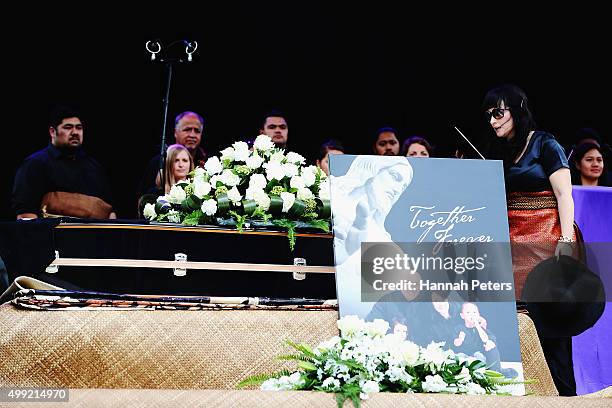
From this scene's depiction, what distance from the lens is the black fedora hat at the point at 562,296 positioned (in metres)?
3.07

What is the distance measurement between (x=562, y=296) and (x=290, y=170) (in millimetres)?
1064

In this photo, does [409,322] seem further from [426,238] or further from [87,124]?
[87,124]

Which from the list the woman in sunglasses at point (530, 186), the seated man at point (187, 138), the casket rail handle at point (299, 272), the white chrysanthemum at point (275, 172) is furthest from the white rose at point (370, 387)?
the seated man at point (187, 138)

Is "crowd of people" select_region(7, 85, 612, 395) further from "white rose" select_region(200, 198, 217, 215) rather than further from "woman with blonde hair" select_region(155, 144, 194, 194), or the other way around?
"white rose" select_region(200, 198, 217, 215)

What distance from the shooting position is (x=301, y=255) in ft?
8.64

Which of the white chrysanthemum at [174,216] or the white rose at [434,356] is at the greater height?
the white chrysanthemum at [174,216]

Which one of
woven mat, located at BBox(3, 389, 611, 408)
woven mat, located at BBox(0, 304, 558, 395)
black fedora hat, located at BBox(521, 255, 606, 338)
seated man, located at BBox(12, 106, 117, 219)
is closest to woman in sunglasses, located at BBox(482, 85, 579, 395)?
black fedora hat, located at BBox(521, 255, 606, 338)

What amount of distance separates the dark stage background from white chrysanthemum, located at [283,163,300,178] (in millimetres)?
3445

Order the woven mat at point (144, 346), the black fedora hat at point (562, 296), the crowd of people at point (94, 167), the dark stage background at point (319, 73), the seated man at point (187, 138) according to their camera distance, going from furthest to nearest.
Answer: the dark stage background at point (319, 73) < the seated man at point (187, 138) < the crowd of people at point (94, 167) < the black fedora hat at point (562, 296) < the woven mat at point (144, 346)

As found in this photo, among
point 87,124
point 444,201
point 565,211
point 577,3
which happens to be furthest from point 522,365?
point 577,3

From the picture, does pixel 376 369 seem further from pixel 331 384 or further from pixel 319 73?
pixel 319 73

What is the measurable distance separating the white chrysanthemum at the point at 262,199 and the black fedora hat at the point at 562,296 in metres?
1.04

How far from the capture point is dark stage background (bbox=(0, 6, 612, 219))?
6242 millimetres

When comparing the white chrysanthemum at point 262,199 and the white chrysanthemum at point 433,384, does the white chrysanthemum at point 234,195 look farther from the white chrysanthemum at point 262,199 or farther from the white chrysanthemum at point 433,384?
the white chrysanthemum at point 433,384
